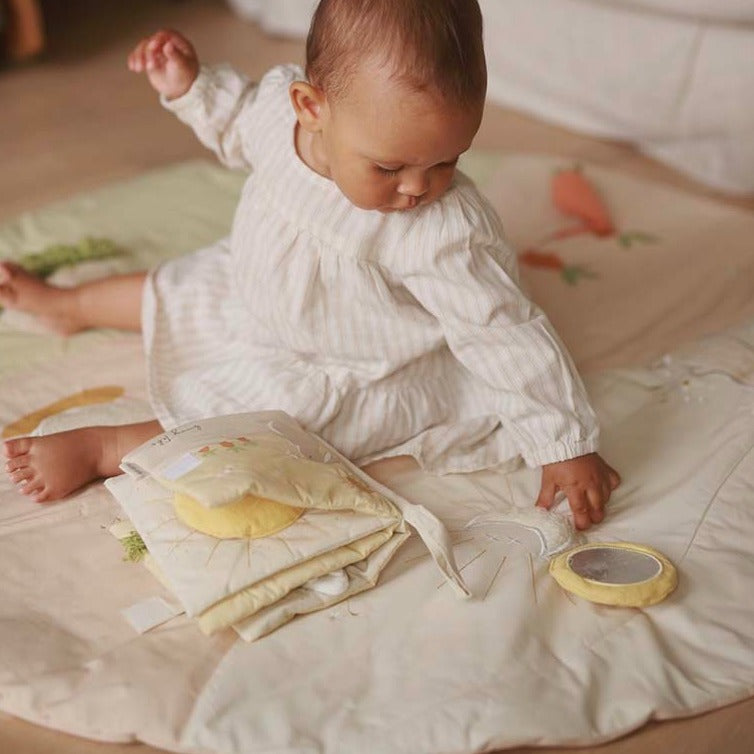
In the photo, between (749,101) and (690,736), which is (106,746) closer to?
(690,736)

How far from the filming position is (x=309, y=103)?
109cm

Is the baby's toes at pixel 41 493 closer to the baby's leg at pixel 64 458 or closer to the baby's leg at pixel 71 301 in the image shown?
the baby's leg at pixel 64 458

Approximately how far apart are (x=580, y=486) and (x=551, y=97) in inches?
47.2

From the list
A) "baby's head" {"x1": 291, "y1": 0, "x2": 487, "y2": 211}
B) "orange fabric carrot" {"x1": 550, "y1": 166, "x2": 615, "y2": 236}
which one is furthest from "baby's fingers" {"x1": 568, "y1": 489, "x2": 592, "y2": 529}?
"orange fabric carrot" {"x1": 550, "y1": 166, "x2": 615, "y2": 236}

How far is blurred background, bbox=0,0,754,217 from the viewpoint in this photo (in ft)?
6.25

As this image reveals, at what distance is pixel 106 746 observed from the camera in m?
0.95

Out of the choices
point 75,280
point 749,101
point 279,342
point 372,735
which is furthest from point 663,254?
point 372,735

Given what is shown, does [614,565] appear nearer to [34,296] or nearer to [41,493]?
[41,493]

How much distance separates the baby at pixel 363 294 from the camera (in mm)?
1023

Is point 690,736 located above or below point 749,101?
below

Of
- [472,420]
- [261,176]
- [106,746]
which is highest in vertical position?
[261,176]

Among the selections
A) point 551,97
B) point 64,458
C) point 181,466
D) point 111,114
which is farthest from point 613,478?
point 111,114

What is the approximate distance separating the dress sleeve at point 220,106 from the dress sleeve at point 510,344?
0.30 m

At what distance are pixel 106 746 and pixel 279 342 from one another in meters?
0.46
